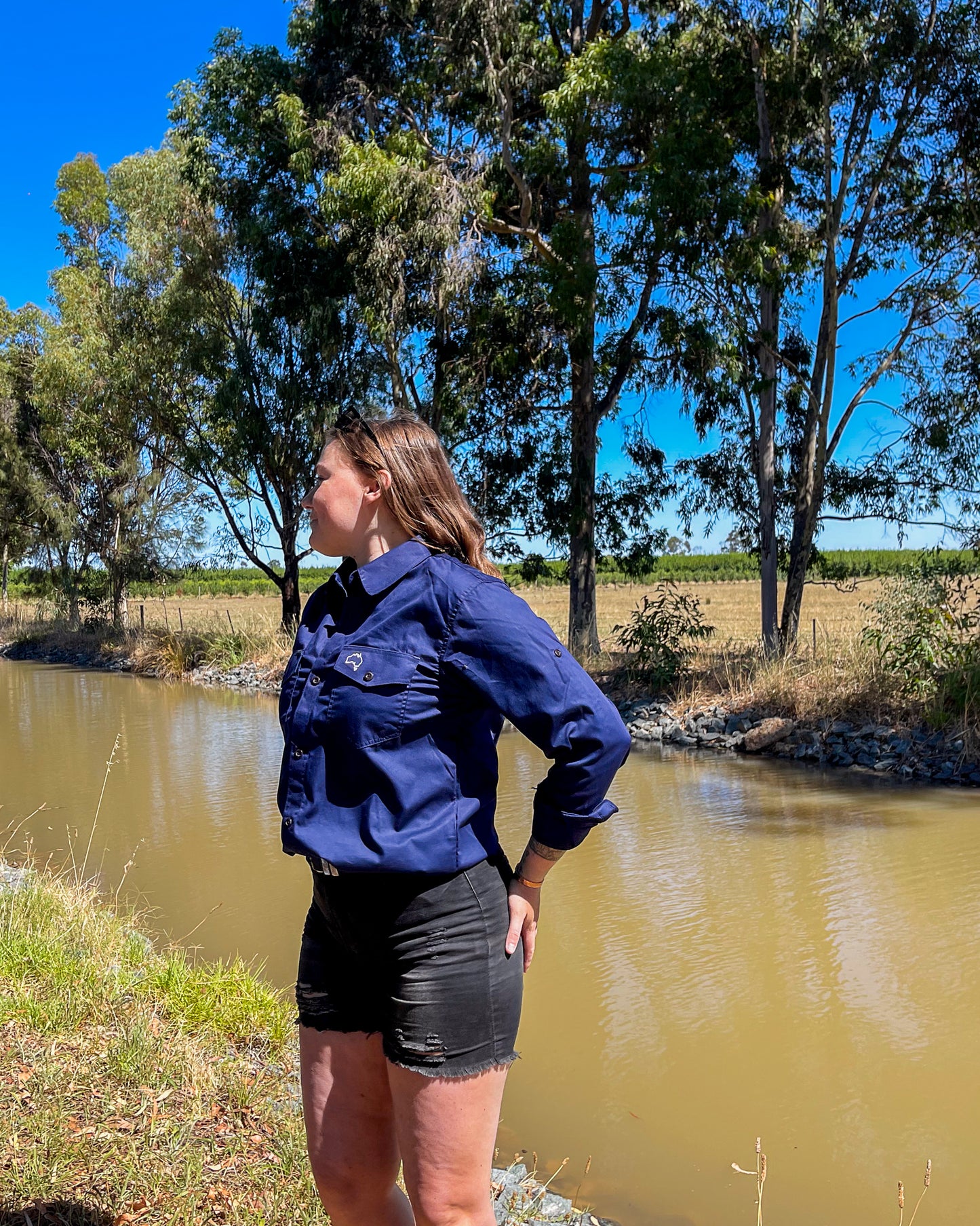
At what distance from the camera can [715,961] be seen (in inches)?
226

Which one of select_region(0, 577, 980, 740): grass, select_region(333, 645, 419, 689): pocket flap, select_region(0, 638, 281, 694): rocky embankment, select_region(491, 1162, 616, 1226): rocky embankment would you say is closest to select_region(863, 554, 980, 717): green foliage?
select_region(0, 577, 980, 740): grass

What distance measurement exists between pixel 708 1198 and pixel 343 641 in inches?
104

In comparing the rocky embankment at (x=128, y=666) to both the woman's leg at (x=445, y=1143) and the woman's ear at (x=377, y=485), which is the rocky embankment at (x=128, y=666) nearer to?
the woman's ear at (x=377, y=485)

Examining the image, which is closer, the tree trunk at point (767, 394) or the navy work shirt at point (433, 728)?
the navy work shirt at point (433, 728)

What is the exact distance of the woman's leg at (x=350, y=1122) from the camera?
6.35 feet

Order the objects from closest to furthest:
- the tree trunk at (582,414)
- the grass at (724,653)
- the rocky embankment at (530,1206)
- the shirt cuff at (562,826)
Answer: the shirt cuff at (562,826) < the rocky embankment at (530,1206) < the grass at (724,653) < the tree trunk at (582,414)

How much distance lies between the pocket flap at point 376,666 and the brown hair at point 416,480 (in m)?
0.24

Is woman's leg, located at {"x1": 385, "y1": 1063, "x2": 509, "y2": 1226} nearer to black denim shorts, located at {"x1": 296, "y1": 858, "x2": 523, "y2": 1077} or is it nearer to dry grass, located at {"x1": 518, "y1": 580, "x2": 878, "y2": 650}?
black denim shorts, located at {"x1": 296, "y1": 858, "x2": 523, "y2": 1077}

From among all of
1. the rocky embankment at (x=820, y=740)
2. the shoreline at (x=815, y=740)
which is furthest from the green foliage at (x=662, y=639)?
the rocky embankment at (x=820, y=740)

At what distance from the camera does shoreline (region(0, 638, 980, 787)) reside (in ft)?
34.4

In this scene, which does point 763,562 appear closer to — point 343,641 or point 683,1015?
point 683,1015

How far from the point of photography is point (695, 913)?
258 inches

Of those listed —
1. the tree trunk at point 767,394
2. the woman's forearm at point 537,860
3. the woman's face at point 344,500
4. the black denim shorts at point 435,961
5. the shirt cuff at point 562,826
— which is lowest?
the black denim shorts at point 435,961

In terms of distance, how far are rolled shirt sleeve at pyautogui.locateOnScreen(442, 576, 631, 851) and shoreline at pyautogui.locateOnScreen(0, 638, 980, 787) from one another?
6.85m
